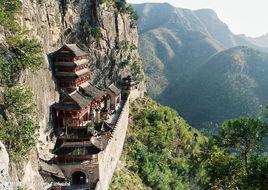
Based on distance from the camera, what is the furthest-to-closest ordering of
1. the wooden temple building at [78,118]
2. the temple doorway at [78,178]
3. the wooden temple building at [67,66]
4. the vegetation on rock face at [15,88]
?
the wooden temple building at [67,66] → the temple doorway at [78,178] → the wooden temple building at [78,118] → the vegetation on rock face at [15,88]

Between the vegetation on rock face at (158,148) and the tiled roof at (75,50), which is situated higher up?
the tiled roof at (75,50)

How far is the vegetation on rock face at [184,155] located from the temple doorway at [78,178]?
25.1 ft

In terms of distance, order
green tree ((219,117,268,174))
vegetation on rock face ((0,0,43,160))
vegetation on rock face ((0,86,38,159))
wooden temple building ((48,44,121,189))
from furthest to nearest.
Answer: wooden temple building ((48,44,121,189)) < vegetation on rock face ((0,0,43,160)) < vegetation on rock face ((0,86,38,159)) < green tree ((219,117,268,174))

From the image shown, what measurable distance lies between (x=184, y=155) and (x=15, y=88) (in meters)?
51.4

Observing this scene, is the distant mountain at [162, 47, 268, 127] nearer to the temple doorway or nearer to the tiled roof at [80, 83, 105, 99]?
the tiled roof at [80, 83, 105, 99]

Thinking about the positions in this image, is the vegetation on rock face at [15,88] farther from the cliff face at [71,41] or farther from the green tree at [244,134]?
the green tree at [244,134]

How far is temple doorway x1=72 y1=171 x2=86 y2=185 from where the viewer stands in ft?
132

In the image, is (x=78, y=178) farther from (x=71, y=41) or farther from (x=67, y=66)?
(x=71, y=41)

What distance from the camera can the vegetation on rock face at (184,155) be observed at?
25.7 metres

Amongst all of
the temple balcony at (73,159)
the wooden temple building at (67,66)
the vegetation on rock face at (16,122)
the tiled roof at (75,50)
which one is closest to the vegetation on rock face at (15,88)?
the vegetation on rock face at (16,122)

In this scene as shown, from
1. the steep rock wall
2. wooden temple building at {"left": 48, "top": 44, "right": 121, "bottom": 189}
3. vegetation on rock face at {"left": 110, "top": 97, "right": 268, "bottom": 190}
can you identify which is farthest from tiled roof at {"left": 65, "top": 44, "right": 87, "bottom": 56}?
vegetation on rock face at {"left": 110, "top": 97, "right": 268, "bottom": 190}

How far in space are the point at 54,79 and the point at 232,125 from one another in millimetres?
32333

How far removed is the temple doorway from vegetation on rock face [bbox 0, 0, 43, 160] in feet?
24.9

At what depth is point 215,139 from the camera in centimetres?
2711
